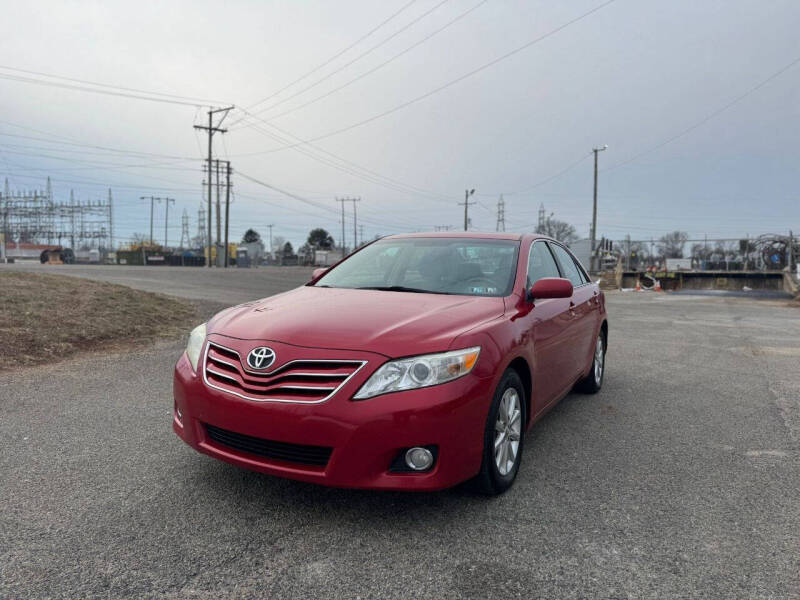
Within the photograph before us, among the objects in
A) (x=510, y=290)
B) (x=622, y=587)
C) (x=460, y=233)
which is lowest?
(x=622, y=587)

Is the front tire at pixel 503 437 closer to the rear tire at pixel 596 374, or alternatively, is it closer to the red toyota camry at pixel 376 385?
the red toyota camry at pixel 376 385

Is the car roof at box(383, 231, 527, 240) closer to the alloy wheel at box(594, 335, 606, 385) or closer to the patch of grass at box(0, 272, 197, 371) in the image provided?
the alloy wheel at box(594, 335, 606, 385)

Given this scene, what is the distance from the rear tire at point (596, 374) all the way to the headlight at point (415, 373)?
3106 mm

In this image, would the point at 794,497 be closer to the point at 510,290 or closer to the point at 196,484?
the point at 510,290

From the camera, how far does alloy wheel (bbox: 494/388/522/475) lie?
123 inches

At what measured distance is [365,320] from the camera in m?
3.08

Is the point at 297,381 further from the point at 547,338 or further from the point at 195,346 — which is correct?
the point at 547,338

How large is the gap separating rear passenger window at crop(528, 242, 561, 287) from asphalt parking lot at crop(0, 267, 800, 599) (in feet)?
3.97

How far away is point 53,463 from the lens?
3543 millimetres

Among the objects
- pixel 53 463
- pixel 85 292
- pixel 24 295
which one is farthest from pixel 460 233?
pixel 85 292

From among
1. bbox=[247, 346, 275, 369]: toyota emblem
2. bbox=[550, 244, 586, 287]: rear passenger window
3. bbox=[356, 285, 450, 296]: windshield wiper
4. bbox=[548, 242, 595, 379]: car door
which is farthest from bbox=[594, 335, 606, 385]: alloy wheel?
bbox=[247, 346, 275, 369]: toyota emblem

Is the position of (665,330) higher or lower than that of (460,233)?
lower

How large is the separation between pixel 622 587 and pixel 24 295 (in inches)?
367

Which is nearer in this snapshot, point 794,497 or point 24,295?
point 794,497
